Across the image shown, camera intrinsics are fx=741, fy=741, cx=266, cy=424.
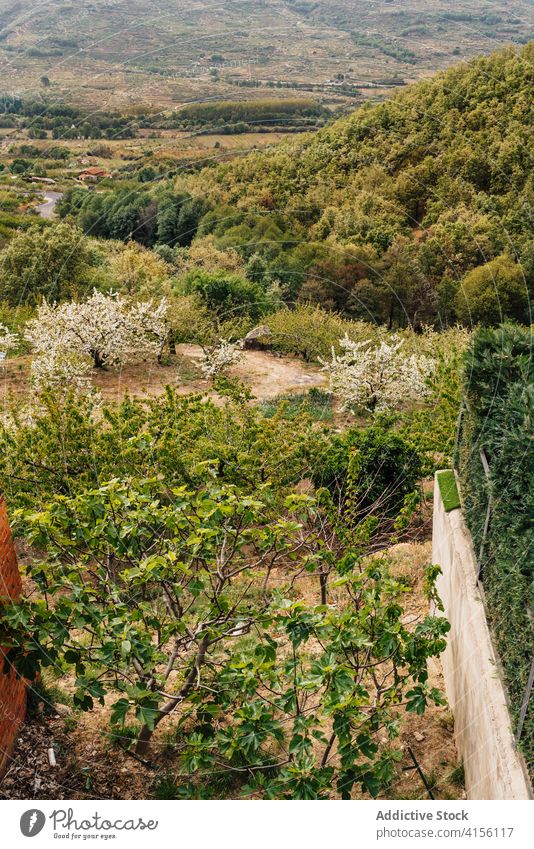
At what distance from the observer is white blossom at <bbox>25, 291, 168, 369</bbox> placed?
23.1m

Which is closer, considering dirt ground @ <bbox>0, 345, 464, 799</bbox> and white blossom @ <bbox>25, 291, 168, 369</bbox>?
dirt ground @ <bbox>0, 345, 464, 799</bbox>

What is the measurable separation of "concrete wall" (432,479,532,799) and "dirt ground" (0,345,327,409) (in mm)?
16632

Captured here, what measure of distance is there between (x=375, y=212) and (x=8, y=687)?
122ft

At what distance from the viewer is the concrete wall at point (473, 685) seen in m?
5.11

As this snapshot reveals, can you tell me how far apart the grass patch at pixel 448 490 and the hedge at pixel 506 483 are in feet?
0.86

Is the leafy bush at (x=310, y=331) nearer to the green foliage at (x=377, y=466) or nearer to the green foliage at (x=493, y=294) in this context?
the green foliage at (x=493, y=294)

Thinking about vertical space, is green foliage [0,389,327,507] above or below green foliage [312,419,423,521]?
above

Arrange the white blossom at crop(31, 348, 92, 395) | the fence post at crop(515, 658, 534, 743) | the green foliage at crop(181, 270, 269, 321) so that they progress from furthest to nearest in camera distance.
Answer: the green foliage at crop(181, 270, 269, 321) < the white blossom at crop(31, 348, 92, 395) < the fence post at crop(515, 658, 534, 743)

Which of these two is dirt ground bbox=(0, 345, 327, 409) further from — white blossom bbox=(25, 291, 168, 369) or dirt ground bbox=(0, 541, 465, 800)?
dirt ground bbox=(0, 541, 465, 800)

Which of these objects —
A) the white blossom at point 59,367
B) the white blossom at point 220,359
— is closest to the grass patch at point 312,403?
the white blossom at point 220,359

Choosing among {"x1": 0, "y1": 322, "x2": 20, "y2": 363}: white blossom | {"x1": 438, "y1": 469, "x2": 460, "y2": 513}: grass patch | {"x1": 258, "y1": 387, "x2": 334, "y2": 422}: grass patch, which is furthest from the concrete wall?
{"x1": 0, "y1": 322, "x2": 20, "y2": 363}: white blossom

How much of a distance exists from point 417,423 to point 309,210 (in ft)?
100

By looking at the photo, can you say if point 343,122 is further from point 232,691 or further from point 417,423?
point 232,691
